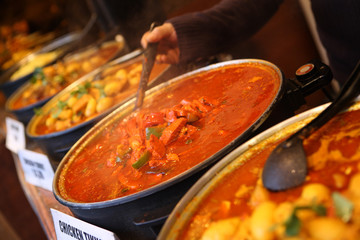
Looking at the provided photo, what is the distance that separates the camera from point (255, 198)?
3.67ft

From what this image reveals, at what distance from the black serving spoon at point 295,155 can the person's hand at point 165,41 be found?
1497 mm

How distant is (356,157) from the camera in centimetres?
109

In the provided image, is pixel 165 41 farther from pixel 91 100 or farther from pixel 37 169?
pixel 37 169

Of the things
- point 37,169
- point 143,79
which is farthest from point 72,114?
point 143,79

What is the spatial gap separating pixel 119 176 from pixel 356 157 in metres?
0.99

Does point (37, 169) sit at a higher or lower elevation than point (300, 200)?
lower

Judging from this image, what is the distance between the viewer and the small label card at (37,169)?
2.47 metres

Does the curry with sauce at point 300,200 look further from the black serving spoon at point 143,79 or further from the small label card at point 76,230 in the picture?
the black serving spoon at point 143,79

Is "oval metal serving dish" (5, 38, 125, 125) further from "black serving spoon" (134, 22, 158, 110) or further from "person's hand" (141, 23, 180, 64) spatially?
"black serving spoon" (134, 22, 158, 110)

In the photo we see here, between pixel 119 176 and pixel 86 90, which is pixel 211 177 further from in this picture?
pixel 86 90

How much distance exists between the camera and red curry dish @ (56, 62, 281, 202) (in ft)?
5.00

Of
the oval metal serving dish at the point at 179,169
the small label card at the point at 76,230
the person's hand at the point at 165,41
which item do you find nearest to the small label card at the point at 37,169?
the oval metal serving dish at the point at 179,169

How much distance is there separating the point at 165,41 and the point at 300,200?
1906 mm

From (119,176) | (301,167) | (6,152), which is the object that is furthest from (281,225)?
(6,152)
